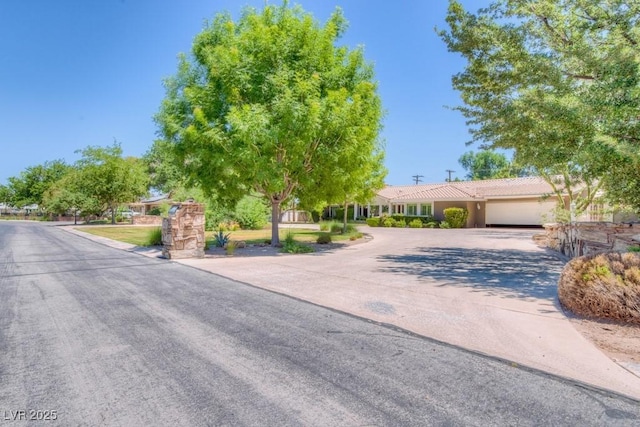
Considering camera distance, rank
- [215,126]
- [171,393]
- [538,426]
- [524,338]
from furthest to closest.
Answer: [215,126]
[524,338]
[171,393]
[538,426]

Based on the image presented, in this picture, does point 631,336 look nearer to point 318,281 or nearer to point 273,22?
point 318,281

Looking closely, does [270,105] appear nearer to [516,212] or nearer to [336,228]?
[336,228]

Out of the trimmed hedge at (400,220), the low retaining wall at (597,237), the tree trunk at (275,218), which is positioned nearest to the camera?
the low retaining wall at (597,237)

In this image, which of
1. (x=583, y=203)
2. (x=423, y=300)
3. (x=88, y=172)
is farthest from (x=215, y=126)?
(x=88, y=172)

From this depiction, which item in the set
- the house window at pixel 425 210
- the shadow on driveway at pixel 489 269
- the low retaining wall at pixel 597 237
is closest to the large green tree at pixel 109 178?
the house window at pixel 425 210

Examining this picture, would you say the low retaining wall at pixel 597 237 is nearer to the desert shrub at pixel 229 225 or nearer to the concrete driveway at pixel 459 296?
the concrete driveway at pixel 459 296

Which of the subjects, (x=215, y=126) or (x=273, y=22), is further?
(x=273, y=22)

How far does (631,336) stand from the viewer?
→ 16.2 ft

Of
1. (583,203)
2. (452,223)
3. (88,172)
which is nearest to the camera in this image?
(583,203)

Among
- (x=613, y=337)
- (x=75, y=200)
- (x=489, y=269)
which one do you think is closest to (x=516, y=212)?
(x=489, y=269)

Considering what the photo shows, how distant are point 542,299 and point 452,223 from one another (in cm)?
2743

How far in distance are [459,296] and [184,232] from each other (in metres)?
8.99

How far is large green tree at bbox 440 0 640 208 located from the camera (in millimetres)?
6824

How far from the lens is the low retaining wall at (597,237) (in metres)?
8.45
